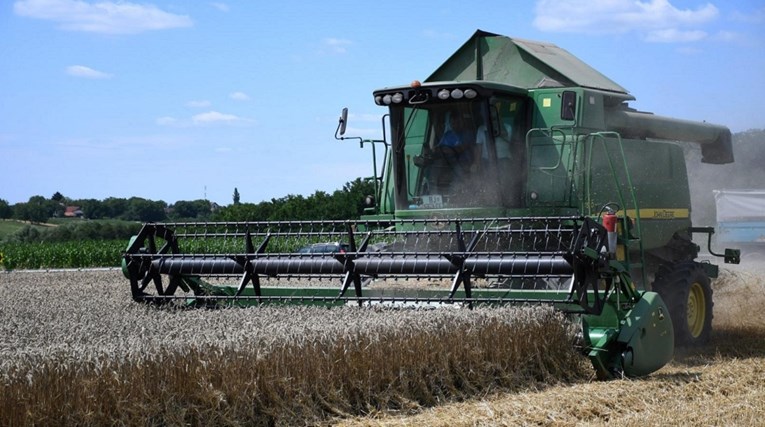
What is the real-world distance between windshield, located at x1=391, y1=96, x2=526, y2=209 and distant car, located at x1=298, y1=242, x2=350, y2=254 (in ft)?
3.61

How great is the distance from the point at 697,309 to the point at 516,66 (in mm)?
2818

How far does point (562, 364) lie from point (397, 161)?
2.99 m

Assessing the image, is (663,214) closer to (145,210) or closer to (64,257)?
(64,257)

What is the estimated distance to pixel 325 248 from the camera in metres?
7.66

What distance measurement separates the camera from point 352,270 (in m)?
7.30

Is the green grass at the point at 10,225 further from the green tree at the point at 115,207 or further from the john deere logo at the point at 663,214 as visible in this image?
the john deere logo at the point at 663,214

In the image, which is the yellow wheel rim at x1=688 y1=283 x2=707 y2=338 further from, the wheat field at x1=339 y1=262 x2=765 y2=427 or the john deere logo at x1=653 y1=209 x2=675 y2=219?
the wheat field at x1=339 y1=262 x2=765 y2=427

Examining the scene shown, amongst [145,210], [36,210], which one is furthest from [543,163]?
[36,210]

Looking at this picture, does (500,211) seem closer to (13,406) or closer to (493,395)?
(493,395)

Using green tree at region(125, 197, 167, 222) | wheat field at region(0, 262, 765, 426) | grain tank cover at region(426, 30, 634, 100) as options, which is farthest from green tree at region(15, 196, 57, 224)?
wheat field at region(0, 262, 765, 426)

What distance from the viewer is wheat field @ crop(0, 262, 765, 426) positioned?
4.42 m

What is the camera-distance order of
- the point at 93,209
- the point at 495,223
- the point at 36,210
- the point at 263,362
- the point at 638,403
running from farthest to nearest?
the point at 36,210 → the point at 93,209 → the point at 495,223 → the point at 638,403 → the point at 263,362

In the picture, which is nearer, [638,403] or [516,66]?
[638,403]

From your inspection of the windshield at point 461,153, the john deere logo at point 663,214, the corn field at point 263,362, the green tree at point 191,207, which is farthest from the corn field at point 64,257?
the corn field at point 263,362
